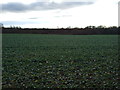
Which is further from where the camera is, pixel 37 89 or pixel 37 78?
pixel 37 78

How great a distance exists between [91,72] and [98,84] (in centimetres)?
246

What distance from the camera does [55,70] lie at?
12.9 meters

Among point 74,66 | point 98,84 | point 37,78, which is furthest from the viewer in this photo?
point 74,66

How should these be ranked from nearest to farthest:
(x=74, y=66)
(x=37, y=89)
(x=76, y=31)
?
(x=37, y=89)
(x=74, y=66)
(x=76, y=31)

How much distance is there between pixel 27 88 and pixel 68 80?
2205 millimetres

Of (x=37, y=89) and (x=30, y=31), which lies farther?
(x=30, y=31)

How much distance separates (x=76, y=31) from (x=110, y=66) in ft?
221


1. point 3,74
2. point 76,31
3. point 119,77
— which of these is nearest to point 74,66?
point 119,77

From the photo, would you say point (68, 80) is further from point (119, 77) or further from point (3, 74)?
point (3, 74)

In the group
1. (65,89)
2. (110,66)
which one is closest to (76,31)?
(110,66)

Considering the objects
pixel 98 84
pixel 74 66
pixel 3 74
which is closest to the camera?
pixel 98 84

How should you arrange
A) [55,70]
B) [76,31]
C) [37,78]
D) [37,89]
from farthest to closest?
1. [76,31]
2. [55,70]
3. [37,78]
4. [37,89]

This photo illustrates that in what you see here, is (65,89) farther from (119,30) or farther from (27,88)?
(119,30)

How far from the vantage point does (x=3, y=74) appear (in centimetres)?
1184
